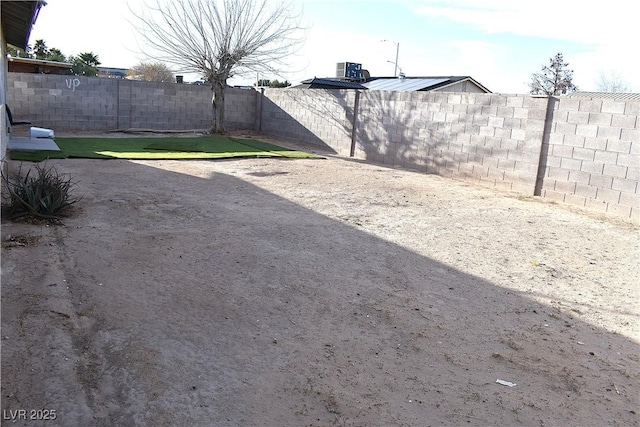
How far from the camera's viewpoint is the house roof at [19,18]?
8258mm

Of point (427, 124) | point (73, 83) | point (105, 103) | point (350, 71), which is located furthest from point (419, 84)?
point (73, 83)

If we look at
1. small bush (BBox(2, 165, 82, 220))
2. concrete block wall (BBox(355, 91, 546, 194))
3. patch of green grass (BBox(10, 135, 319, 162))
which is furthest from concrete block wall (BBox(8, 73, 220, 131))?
small bush (BBox(2, 165, 82, 220))

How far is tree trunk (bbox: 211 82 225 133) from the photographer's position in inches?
728

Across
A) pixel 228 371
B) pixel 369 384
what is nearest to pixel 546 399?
pixel 369 384

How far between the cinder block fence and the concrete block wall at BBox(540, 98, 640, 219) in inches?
0.7

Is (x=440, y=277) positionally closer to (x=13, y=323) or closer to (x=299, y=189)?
(x=13, y=323)

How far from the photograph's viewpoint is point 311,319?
3980mm

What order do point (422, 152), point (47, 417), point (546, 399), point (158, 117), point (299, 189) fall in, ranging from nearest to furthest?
point (47, 417) < point (546, 399) < point (299, 189) < point (422, 152) < point (158, 117)

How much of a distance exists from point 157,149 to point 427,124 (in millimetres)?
7066

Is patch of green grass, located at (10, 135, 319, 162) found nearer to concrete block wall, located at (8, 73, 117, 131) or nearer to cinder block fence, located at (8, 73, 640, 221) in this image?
cinder block fence, located at (8, 73, 640, 221)

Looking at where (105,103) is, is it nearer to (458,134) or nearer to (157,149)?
(157,149)

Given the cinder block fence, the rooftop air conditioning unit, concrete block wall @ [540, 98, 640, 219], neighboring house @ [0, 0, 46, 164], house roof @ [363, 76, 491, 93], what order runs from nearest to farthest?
concrete block wall @ [540, 98, 640, 219], neighboring house @ [0, 0, 46, 164], the cinder block fence, house roof @ [363, 76, 491, 93], the rooftop air conditioning unit

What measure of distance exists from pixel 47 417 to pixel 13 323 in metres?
1.16

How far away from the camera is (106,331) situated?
349 cm
